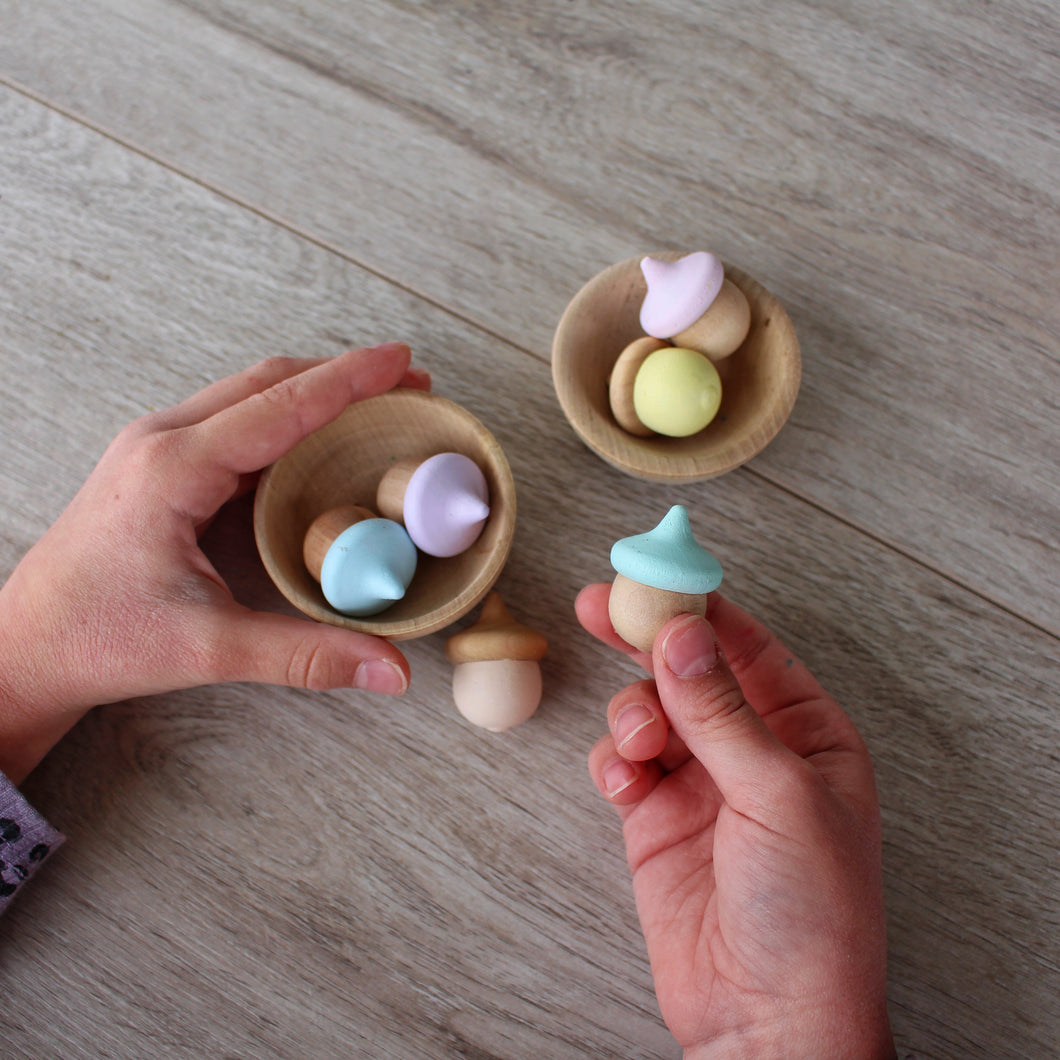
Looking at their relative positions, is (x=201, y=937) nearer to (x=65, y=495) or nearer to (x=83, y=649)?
(x=83, y=649)

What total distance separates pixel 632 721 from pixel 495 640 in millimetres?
132

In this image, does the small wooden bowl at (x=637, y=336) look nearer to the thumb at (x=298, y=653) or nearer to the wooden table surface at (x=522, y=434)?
Answer: the wooden table surface at (x=522, y=434)

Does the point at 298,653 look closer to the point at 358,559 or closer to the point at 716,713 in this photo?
the point at 358,559

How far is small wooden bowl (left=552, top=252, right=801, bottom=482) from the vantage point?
677 mm

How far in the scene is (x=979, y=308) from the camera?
807mm

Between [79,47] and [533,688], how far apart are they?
2.81 ft

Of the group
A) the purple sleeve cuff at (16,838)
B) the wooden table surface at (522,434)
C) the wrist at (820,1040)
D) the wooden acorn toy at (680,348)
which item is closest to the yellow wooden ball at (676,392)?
Result: the wooden acorn toy at (680,348)

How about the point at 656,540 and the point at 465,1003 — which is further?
the point at 465,1003

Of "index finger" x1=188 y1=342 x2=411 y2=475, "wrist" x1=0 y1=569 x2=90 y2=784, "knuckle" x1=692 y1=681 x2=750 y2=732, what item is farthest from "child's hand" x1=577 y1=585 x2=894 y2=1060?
"wrist" x1=0 y1=569 x2=90 y2=784

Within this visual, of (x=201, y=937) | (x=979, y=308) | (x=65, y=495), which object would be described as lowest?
(x=201, y=937)

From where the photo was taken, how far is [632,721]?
2.11 ft

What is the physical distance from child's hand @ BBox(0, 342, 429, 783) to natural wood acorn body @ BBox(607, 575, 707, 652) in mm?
194

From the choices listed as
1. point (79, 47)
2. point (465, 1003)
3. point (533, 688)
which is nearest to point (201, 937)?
point (465, 1003)

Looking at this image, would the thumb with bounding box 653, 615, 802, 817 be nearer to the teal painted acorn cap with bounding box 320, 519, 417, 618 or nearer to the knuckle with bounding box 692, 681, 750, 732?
the knuckle with bounding box 692, 681, 750, 732
